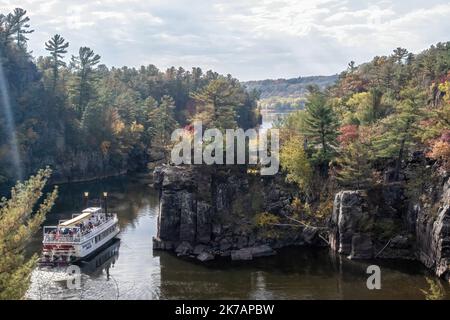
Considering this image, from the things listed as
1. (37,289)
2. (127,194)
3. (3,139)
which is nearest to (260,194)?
(37,289)

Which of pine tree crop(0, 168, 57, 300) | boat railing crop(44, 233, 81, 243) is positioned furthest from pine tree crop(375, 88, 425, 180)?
pine tree crop(0, 168, 57, 300)

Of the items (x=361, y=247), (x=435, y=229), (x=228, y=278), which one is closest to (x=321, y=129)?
(x=361, y=247)

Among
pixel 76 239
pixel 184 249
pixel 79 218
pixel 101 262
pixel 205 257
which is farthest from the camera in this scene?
pixel 79 218

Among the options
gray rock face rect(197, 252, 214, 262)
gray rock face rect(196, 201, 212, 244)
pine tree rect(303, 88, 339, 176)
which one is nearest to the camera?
gray rock face rect(197, 252, 214, 262)

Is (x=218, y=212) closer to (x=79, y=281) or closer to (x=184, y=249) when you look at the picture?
(x=184, y=249)

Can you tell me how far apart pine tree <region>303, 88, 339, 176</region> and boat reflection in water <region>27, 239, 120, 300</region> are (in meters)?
27.9

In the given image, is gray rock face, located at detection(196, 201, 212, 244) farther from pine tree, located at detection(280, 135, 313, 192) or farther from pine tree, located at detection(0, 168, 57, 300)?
pine tree, located at detection(0, 168, 57, 300)

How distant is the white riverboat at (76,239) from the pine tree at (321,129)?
2836 cm

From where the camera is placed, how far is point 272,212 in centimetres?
6397

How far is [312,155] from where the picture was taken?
64.3m

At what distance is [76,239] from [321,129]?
3229 cm

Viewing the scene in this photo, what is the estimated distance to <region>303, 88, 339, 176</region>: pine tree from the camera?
Result: 210 feet
